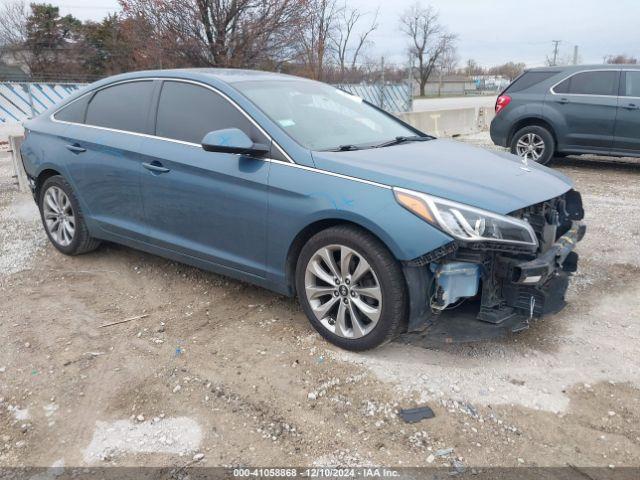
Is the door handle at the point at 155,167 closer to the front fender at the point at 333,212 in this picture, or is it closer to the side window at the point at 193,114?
the side window at the point at 193,114

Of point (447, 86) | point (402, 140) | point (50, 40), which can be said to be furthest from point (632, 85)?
point (447, 86)

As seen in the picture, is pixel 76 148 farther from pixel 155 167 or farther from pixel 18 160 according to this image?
pixel 18 160

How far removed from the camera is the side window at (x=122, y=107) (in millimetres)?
4500

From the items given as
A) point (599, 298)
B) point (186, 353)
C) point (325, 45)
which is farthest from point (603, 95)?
point (325, 45)

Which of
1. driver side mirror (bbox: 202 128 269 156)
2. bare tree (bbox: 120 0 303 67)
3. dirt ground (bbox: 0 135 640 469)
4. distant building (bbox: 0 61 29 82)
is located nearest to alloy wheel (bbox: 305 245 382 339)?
dirt ground (bbox: 0 135 640 469)

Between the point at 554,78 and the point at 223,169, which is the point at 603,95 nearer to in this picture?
the point at 554,78

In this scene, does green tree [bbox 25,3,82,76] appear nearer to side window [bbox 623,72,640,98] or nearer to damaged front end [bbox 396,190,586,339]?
side window [bbox 623,72,640,98]

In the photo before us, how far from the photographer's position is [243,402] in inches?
121

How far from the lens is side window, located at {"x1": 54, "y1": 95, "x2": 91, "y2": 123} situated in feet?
16.4

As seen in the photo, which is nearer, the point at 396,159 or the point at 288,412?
the point at 288,412

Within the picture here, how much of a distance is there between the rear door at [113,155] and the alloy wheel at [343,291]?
166 centimetres

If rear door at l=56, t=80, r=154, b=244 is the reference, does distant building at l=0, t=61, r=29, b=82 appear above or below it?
above

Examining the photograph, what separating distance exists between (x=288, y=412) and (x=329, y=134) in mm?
1907

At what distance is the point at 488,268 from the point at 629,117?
7009mm
